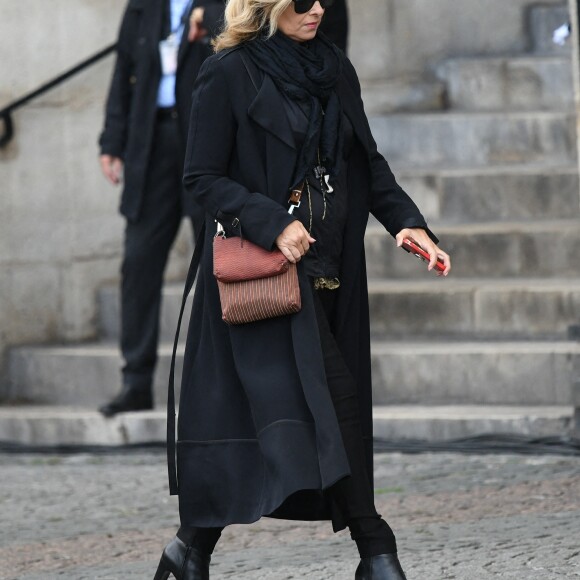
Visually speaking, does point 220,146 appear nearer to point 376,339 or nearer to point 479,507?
point 479,507

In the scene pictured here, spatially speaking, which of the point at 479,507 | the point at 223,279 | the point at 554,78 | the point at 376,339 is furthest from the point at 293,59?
the point at 554,78

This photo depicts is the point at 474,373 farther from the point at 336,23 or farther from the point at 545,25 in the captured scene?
the point at 545,25

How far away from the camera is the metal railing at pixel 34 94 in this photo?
8453 mm

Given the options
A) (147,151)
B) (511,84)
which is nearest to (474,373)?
(147,151)

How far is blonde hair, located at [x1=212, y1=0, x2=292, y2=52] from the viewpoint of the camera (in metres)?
4.64

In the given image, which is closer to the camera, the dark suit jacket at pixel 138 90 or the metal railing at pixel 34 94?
the dark suit jacket at pixel 138 90

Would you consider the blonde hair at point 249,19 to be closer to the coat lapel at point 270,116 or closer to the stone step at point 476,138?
the coat lapel at point 270,116

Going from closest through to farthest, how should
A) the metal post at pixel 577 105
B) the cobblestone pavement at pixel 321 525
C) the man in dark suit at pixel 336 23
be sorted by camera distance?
the cobblestone pavement at pixel 321 525, the metal post at pixel 577 105, the man in dark suit at pixel 336 23

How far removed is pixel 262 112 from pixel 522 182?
4.32 metres

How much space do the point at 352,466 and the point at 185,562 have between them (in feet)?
2.04

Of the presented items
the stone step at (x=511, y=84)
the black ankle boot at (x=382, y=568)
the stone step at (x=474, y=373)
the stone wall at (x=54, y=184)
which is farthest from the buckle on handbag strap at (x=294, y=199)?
the stone step at (x=511, y=84)

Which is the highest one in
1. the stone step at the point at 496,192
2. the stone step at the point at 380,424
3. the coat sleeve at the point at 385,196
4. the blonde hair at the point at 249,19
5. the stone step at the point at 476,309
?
the blonde hair at the point at 249,19

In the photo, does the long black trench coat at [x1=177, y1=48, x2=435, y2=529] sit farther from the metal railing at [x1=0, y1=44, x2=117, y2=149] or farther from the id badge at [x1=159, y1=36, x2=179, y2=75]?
the metal railing at [x1=0, y1=44, x2=117, y2=149]

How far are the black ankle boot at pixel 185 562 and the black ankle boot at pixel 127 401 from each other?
283 centimetres
